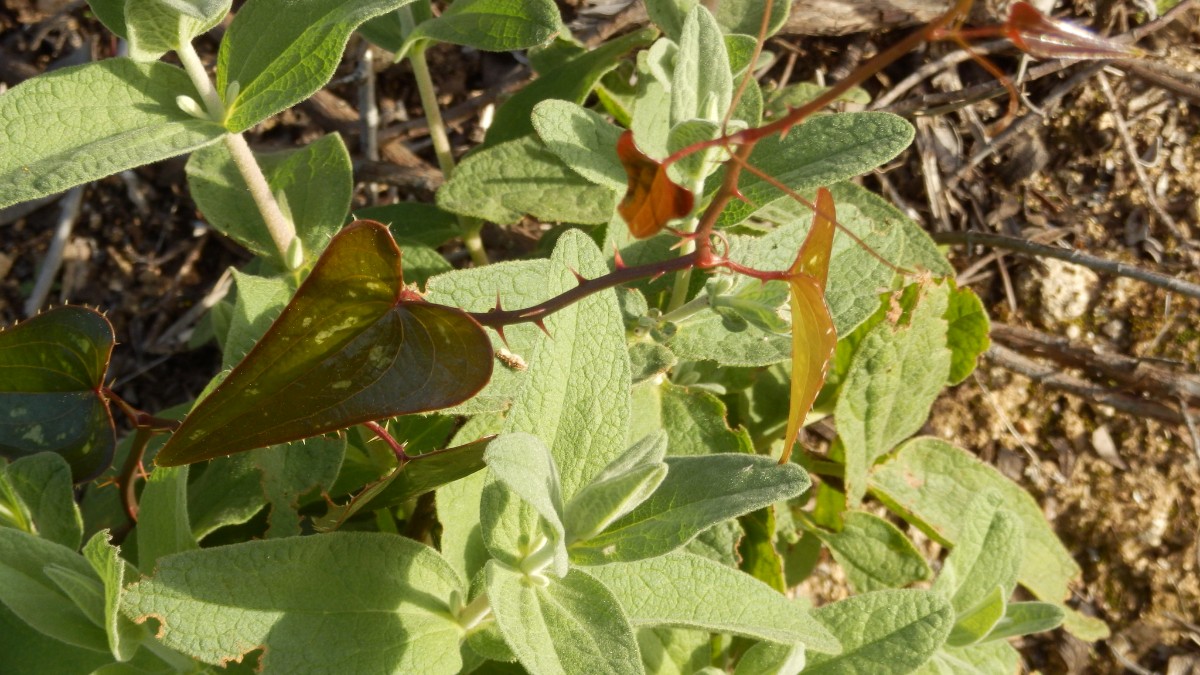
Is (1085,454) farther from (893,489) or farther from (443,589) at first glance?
(443,589)

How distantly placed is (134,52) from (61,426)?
0.54 meters

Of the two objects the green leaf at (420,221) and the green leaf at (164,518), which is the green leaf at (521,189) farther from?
the green leaf at (164,518)

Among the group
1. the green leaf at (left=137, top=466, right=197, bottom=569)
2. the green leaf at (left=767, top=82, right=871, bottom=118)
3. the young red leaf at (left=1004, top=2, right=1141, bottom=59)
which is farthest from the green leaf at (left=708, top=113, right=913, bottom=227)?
the green leaf at (left=137, top=466, right=197, bottom=569)

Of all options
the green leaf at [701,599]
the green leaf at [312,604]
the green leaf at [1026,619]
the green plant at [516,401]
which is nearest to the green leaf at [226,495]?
the green plant at [516,401]

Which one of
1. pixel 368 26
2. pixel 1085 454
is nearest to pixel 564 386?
pixel 368 26

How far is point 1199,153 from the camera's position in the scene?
8.43 ft

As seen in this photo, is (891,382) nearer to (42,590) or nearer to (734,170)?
(734,170)

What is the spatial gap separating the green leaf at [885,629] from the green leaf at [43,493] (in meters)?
1.13

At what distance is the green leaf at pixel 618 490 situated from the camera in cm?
104

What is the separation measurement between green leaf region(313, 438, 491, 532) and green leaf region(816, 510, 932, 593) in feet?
3.22

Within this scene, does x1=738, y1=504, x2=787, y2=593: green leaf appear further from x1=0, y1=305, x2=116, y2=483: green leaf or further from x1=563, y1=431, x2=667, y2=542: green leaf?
x1=0, y1=305, x2=116, y2=483: green leaf

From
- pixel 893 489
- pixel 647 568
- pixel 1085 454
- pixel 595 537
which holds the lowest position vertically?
pixel 1085 454

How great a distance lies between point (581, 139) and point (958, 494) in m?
1.07

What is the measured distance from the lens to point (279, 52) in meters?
1.44
